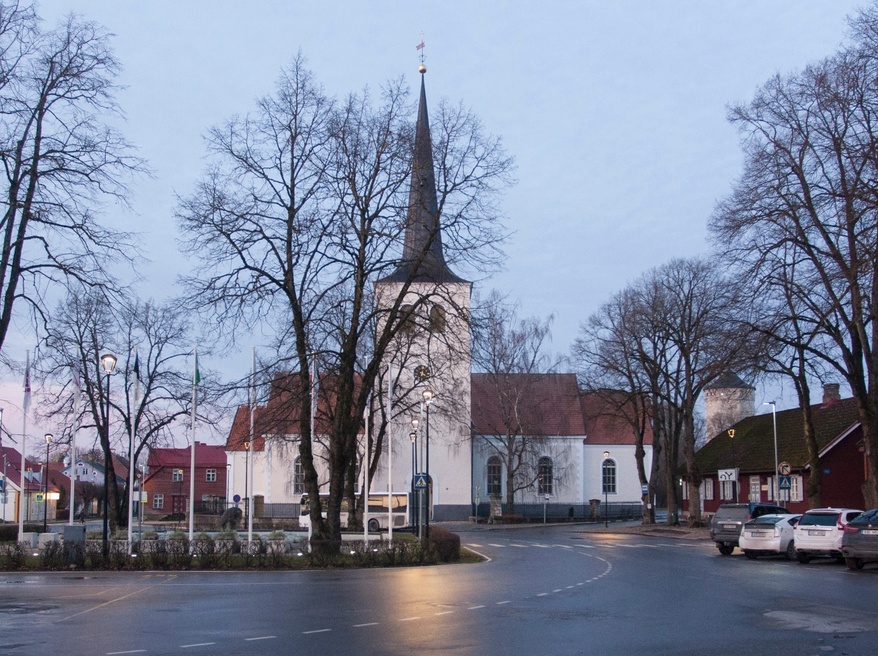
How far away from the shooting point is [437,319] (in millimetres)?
30047

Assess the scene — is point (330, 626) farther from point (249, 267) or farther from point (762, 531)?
point (762, 531)

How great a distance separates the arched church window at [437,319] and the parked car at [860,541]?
1277 centimetres

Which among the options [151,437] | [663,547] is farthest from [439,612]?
[151,437]

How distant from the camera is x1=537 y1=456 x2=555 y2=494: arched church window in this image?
8025cm

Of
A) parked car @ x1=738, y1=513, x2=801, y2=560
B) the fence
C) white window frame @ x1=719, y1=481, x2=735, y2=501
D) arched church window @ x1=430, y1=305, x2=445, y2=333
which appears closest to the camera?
arched church window @ x1=430, y1=305, x2=445, y2=333

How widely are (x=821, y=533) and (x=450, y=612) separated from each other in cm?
1720

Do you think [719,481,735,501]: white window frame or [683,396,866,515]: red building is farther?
[719,481,735,501]: white window frame

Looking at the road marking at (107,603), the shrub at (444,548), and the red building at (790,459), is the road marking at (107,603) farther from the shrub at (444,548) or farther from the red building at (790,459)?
the red building at (790,459)

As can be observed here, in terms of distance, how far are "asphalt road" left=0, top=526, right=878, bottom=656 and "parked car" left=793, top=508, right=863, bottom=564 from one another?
272cm

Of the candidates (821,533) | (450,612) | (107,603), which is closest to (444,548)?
(821,533)

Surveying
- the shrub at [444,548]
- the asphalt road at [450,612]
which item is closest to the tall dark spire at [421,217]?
the shrub at [444,548]

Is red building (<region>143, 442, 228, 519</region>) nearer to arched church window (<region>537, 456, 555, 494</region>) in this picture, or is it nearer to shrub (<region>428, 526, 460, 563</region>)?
arched church window (<region>537, 456, 555, 494</region>)

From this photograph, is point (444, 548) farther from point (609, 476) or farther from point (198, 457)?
point (198, 457)

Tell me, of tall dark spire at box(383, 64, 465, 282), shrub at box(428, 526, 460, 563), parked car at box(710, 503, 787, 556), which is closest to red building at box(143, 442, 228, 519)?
parked car at box(710, 503, 787, 556)
